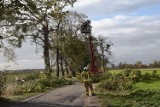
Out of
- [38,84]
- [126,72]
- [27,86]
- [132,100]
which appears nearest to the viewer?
[132,100]

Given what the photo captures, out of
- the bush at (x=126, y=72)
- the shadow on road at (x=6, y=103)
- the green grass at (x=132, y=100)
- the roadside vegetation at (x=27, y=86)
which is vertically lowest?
the green grass at (x=132, y=100)

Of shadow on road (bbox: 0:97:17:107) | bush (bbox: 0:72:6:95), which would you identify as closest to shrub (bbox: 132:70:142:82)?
bush (bbox: 0:72:6:95)

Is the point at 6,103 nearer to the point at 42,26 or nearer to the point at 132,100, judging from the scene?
the point at 132,100

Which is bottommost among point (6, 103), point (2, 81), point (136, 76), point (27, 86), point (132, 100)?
point (132, 100)

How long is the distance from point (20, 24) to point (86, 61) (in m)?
21.9

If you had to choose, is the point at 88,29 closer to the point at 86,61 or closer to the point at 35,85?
the point at 35,85

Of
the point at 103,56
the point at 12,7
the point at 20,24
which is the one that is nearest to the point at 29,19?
the point at 20,24

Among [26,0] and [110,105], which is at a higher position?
[26,0]

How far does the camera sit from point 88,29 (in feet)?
132

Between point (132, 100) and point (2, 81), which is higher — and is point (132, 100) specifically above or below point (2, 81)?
below

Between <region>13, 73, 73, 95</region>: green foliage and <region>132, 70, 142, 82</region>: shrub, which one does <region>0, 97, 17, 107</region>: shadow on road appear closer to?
<region>13, 73, 73, 95</region>: green foliage

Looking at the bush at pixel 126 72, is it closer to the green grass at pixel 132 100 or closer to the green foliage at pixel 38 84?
the green foliage at pixel 38 84

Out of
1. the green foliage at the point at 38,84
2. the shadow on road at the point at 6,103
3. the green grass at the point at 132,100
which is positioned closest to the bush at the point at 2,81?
the shadow on road at the point at 6,103

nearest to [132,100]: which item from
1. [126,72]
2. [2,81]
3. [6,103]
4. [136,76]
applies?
[6,103]
